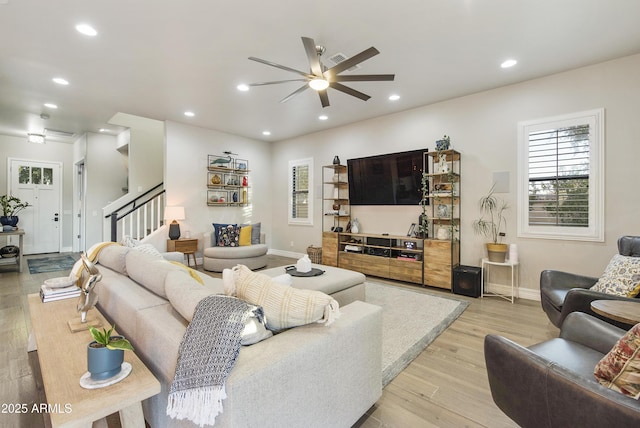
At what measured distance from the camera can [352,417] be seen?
155 cm

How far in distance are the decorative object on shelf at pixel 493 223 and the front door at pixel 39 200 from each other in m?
9.93

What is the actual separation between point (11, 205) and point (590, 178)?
11.3 m

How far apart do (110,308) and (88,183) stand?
6.55m

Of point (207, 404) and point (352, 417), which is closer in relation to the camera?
point (207, 404)

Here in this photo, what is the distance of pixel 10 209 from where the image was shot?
684 centimetres

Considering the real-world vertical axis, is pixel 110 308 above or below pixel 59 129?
below

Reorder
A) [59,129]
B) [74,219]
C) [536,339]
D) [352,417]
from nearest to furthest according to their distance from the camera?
[352,417] → [536,339] → [59,129] → [74,219]

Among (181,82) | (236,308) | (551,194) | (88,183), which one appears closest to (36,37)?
(181,82)

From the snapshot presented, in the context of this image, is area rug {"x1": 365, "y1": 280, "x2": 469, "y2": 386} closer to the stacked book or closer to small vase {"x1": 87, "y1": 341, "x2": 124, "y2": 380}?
small vase {"x1": 87, "y1": 341, "x2": 124, "y2": 380}

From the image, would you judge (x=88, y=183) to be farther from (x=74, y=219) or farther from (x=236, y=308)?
(x=236, y=308)

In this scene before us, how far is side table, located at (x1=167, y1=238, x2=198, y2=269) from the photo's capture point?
5.52 m

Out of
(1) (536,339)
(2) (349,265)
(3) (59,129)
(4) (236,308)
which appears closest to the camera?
(4) (236,308)

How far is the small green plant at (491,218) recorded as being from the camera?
419 cm

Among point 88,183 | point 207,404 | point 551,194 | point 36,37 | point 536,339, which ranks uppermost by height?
point 36,37
